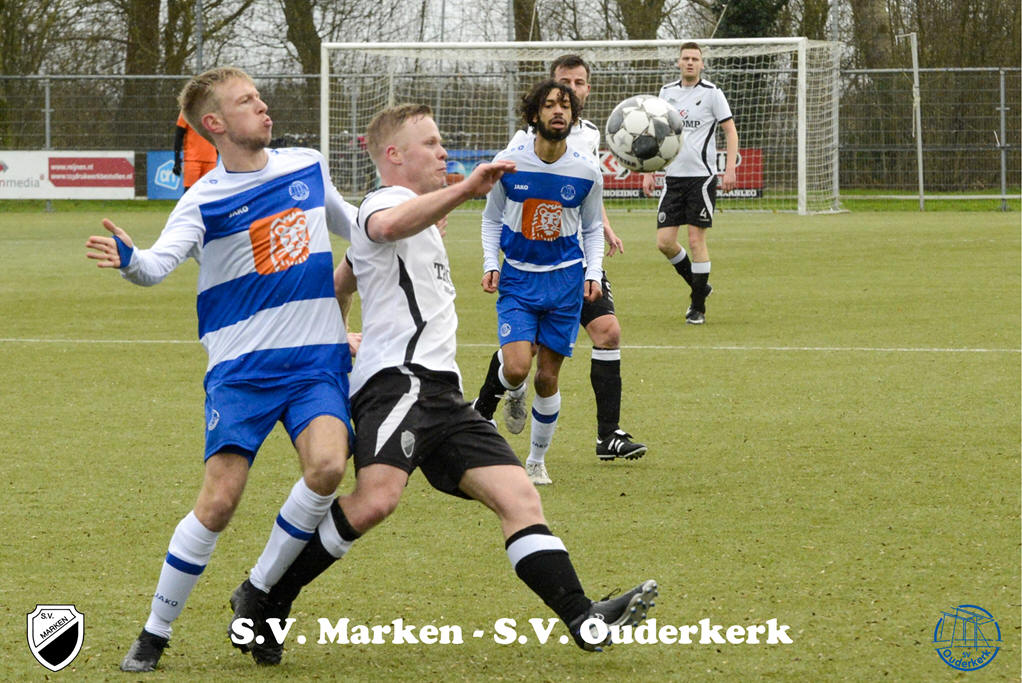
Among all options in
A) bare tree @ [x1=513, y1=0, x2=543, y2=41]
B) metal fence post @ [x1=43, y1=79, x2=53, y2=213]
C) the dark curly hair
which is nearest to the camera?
the dark curly hair

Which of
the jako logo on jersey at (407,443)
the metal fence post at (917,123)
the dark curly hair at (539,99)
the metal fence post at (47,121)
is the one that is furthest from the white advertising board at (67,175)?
the jako logo on jersey at (407,443)

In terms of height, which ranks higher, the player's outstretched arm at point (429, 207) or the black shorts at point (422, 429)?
the player's outstretched arm at point (429, 207)

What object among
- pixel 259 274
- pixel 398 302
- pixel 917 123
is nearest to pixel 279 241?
pixel 259 274

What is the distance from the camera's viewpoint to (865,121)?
91.1 ft

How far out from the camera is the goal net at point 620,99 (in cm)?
2469

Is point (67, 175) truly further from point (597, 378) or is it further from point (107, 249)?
point (107, 249)

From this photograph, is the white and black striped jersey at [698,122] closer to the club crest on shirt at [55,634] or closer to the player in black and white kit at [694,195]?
the player in black and white kit at [694,195]

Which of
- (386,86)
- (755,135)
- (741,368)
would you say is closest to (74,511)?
(741,368)

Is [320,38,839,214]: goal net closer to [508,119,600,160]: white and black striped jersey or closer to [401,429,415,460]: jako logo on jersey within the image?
[508,119,600,160]: white and black striped jersey

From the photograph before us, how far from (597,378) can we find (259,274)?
3112 mm

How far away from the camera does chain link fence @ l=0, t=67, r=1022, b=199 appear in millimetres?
27297

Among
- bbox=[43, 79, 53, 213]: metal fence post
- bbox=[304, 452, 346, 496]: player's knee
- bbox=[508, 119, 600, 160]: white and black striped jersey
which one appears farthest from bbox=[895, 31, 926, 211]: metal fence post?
bbox=[304, 452, 346, 496]: player's knee

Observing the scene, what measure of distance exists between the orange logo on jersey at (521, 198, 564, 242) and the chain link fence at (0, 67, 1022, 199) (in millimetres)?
20222

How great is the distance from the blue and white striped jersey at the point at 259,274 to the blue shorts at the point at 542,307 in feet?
7.50
